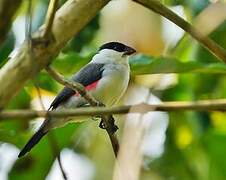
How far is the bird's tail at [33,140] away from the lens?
268 centimetres

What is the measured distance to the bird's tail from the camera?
2.68 meters

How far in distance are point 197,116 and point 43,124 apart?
2.39 ft

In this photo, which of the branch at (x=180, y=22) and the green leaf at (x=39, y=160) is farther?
the green leaf at (x=39, y=160)

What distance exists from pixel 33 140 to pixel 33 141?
0.01 m

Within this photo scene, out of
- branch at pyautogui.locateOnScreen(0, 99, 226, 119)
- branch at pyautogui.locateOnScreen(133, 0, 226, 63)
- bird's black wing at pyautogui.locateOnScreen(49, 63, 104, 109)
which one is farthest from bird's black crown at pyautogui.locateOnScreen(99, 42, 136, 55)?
branch at pyautogui.locateOnScreen(0, 99, 226, 119)

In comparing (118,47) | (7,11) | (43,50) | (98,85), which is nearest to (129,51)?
(118,47)

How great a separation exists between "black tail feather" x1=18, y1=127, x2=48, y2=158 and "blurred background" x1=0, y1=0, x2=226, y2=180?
1.9 inches

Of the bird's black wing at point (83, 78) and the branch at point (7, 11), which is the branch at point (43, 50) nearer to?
the branch at point (7, 11)

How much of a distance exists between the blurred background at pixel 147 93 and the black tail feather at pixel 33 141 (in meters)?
0.05

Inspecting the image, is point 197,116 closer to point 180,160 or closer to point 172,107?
point 180,160

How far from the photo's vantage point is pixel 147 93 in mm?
2105

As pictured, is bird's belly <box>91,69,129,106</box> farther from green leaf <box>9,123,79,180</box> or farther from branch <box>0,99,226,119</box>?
branch <box>0,99,226,119</box>

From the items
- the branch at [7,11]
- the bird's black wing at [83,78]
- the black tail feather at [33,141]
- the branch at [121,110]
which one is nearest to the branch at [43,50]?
the branch at [121,110]

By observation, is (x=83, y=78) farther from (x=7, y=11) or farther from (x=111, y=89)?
(x=7, y=11)
